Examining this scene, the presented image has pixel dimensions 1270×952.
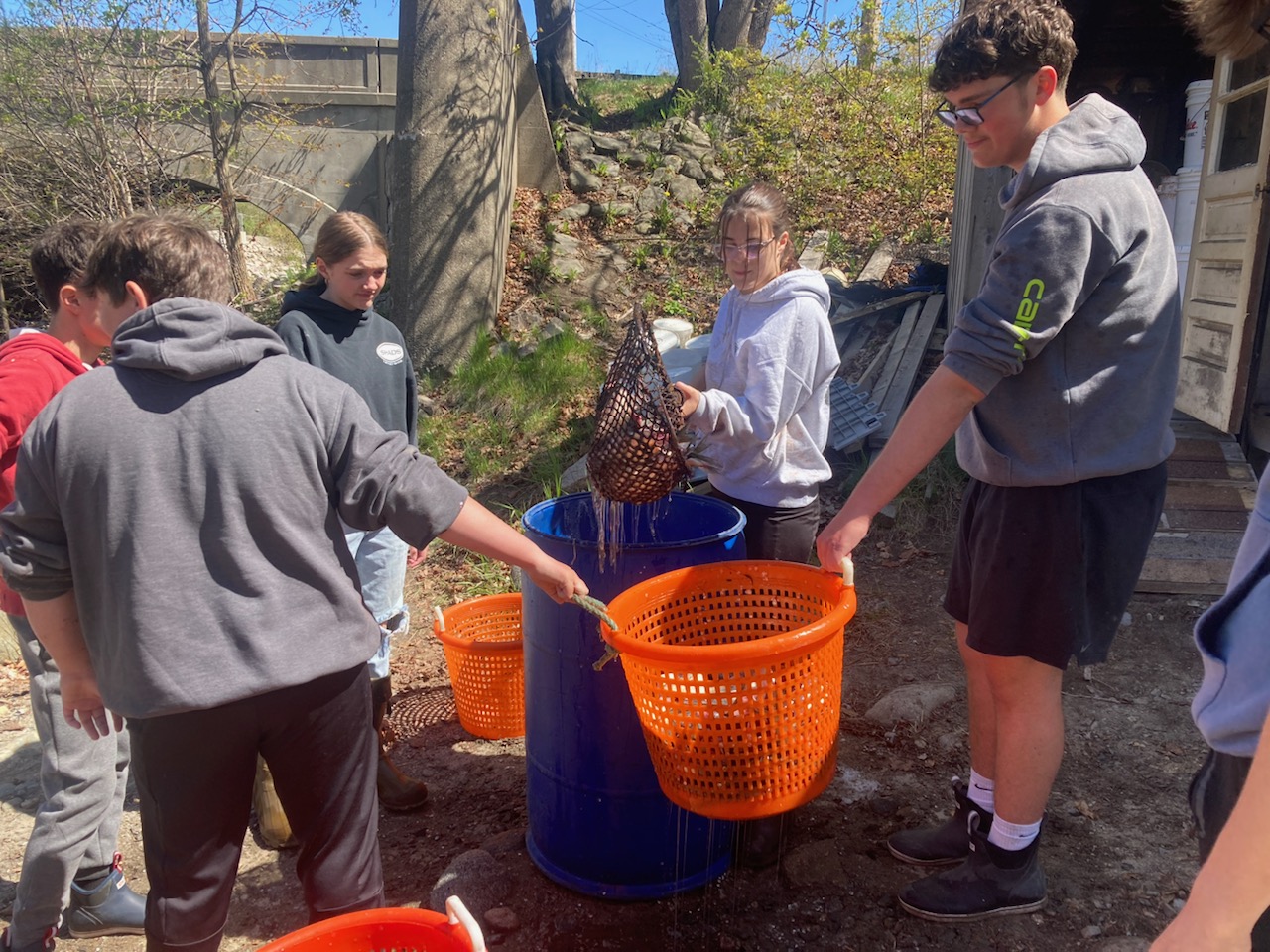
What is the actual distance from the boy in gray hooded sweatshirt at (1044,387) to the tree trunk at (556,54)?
966 centimetres

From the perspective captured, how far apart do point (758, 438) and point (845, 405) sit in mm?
3499

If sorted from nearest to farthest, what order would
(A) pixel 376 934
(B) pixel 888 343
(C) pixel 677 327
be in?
(A) pixel 376 934, (B) pixel 888 343, (C) pixel 677 327

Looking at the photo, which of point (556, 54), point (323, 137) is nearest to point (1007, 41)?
point (556, 54)

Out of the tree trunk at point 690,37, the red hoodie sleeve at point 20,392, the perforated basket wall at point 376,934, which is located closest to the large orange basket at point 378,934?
the perforated basket wall at point 376,934

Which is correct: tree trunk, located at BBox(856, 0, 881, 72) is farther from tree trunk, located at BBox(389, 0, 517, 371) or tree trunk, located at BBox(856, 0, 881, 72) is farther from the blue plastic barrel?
the blue plastic barrel

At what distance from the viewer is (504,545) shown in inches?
75.8

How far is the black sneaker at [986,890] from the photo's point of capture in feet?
7.81

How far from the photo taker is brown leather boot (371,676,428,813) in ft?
10.5

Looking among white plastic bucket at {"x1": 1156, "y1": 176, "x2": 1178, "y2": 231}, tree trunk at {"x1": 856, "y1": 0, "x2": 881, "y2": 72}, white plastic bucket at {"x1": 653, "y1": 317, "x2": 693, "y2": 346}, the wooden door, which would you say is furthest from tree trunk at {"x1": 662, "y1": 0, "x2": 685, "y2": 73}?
the wooden door

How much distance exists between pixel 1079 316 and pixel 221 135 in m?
8.51

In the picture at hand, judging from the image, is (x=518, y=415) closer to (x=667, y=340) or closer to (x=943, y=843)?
(x=667, y=340)

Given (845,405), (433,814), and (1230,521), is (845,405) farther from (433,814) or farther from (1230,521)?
(433,814)

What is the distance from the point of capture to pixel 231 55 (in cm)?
856

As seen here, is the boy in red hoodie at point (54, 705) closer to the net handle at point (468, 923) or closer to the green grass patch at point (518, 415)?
the net handle at point (468, 923)
